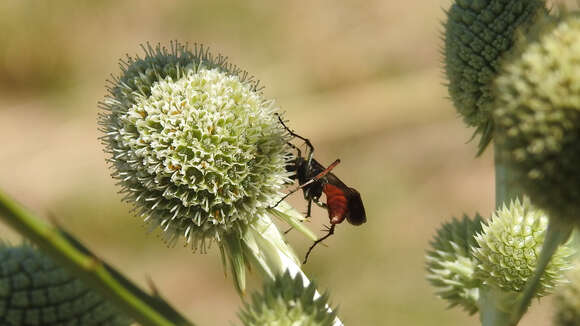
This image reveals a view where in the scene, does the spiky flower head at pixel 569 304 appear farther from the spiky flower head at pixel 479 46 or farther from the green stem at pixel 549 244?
the spiky flower head at pixel 479 46

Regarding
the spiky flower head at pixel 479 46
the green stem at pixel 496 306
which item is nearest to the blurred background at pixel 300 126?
the spiky flower head at pixel 479 46

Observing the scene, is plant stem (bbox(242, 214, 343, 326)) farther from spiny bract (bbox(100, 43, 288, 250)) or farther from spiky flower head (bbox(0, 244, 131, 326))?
spiky flower head (bbox(0, 244, 131, 326))

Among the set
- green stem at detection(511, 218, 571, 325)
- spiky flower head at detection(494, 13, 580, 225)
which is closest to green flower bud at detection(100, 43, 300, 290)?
green stem at detection(511, 218, 571, 325)

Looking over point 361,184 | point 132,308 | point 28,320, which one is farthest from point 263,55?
point 132,308

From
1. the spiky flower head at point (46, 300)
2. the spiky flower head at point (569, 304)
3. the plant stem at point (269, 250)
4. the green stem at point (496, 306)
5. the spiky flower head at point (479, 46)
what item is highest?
the spiky flower head at point (479, 46)

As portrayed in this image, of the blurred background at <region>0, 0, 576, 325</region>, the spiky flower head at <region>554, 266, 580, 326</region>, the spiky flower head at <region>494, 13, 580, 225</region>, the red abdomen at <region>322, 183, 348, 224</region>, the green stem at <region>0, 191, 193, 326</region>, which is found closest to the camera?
the green stem at <region>0, 191, 193, 326</region>

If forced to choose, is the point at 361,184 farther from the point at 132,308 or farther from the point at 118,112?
the point at 132,308

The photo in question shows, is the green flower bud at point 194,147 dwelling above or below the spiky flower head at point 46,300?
above

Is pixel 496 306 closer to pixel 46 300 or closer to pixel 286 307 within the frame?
pixel 286 307

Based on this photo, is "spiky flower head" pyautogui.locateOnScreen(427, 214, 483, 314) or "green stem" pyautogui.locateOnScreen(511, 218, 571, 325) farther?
"spiky flower head" pyautogui.locateOnScreen(427, 214, 483, 314)
